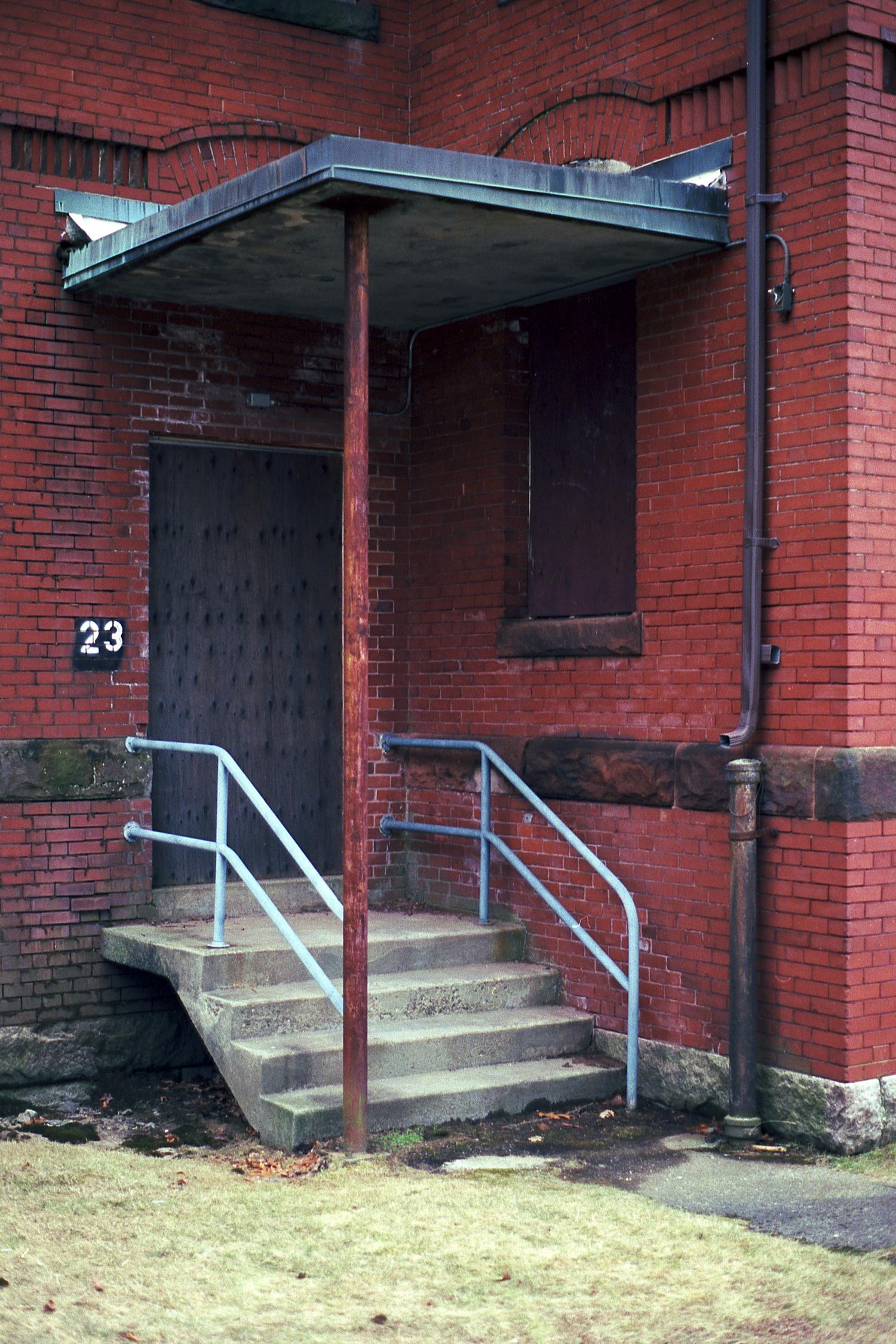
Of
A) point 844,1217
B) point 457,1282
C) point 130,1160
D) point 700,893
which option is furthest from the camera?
point 700,893

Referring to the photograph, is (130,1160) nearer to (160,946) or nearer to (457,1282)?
(160,946)

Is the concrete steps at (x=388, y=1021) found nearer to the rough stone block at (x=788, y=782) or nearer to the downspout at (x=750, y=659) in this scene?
the downspout at (x=750, y=659)

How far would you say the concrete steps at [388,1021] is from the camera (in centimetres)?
659

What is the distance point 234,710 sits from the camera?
8516 mm

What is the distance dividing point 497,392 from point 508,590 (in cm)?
108

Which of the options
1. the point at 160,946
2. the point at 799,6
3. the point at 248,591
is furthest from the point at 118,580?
the point at 799,6

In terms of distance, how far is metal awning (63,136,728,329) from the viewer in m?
6.07

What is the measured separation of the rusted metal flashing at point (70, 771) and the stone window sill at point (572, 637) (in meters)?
2.00

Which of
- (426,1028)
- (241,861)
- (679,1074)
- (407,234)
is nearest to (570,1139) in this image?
(679,1074)

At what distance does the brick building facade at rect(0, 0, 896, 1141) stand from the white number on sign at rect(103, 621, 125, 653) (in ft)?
0.21

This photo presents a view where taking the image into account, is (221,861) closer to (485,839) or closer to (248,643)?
(485,839)

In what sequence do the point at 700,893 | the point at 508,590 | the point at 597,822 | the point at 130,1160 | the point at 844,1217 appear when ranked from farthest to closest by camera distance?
the point at 508,590 → the point at 597,822 → the point at 700,893 → the point at 130,1160 → the point at 844,1217

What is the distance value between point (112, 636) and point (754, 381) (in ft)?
11.3

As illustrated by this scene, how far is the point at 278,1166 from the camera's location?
243 inches
